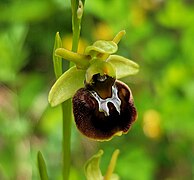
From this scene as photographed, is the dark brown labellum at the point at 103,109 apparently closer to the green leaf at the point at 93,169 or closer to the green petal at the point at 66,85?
the green petal at the point at 66,85

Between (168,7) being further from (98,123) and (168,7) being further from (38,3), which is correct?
(98,123)

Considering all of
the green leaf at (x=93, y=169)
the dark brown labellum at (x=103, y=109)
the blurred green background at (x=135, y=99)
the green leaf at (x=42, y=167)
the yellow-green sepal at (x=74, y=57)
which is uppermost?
the yellow-green sepal at (x=74, y=57)

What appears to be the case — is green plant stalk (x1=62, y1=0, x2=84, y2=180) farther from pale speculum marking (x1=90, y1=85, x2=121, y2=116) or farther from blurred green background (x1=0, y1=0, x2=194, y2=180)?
blurred green background (x1=0, y1=0, x2=194, y2=180)

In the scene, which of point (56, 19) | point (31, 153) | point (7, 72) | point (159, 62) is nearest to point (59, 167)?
point (31, 153)

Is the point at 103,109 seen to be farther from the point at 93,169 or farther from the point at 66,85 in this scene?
the point at 93,169

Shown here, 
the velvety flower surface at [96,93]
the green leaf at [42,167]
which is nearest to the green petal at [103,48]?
the velvety flower surface at [96,93]

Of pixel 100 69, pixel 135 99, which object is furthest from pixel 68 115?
pixel 135 99
